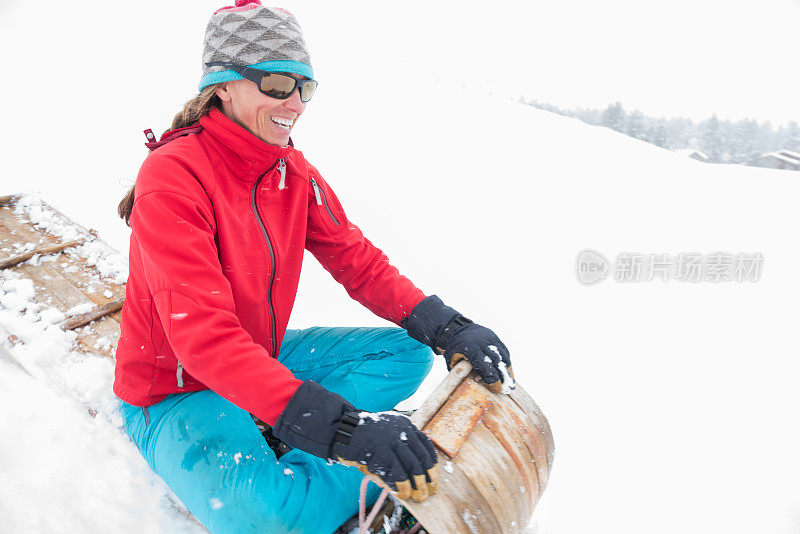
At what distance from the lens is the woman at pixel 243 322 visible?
130 cm

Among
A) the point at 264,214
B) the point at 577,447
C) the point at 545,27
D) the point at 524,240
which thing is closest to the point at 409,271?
the point at 524,240

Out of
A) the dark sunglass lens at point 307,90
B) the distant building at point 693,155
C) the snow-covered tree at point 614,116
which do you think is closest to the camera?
the dark sunglass lens at point 307,90

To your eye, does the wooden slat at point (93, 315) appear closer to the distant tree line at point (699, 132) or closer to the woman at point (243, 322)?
the woman at point (243, 322)

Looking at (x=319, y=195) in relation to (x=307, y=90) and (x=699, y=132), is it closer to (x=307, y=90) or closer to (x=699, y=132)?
(x=307, y=90)

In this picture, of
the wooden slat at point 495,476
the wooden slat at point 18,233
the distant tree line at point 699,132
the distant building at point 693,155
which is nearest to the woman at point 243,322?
the wooden slat at point 495,476

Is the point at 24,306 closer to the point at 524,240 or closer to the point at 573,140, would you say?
the point at 524,240

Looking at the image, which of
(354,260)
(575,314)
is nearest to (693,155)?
(575,314)

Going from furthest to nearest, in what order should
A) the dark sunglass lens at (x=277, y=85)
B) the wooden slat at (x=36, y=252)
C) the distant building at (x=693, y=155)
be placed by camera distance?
the distant building at (x=693, y=155) < the wooden slat at (x=36, y=252) < the dark sunglass lens at (x=277, y=85)

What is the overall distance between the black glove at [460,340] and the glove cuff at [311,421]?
0.54 meters

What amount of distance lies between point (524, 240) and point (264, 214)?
10.8 feet

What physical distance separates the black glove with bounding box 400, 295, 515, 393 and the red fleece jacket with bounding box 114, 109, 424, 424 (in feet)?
0.32

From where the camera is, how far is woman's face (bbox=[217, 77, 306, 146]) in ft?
5.03

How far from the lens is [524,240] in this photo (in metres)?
4.52

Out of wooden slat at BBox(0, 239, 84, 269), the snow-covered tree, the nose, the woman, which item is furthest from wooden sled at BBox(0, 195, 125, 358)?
the snow-covered tree
